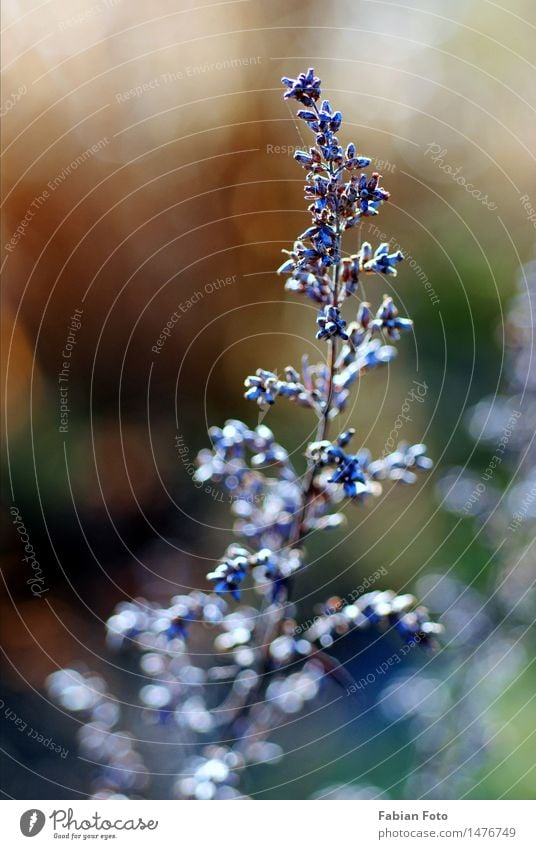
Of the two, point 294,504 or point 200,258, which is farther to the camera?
point 200,258

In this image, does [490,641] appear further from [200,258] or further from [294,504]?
[200,258]

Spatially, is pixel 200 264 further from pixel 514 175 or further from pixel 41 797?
pixel 41 797

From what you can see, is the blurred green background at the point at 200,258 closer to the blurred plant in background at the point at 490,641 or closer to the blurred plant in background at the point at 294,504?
the blurred plant in background at the point at 490,641

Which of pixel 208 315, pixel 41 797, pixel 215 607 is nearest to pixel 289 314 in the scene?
pixel 208 315

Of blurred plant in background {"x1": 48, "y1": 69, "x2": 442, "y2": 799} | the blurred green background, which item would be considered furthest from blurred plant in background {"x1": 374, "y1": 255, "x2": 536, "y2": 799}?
blurred plant in background {"x1": 48, "y1": 69, "x2": 442, "y2": 799}

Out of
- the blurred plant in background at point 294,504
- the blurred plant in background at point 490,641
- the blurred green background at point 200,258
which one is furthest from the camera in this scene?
the blurred green background at point 200,258

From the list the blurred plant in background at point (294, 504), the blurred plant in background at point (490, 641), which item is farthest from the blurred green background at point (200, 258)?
the blurred plant in background at point (294, 504)

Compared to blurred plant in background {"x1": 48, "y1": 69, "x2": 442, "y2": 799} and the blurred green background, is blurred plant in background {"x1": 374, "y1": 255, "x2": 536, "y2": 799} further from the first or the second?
blurred plant in background {"x1": 48, "y1": 69, "x2": 442, "y2": 799}

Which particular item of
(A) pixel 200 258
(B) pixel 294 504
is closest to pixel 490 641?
(B) pixel 294 504

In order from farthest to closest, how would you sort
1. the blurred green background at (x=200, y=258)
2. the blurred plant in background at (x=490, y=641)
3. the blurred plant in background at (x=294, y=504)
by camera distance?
the blurred green background at (x=200, y=258) → the blurred plant in background at (x=490, y=641) → the blurred plant in background at (x=294, y=504)
